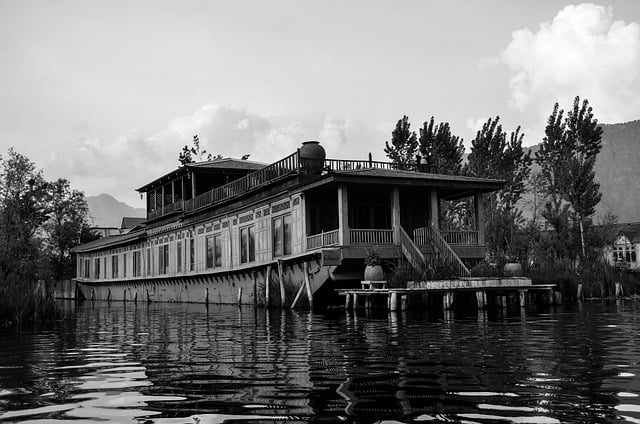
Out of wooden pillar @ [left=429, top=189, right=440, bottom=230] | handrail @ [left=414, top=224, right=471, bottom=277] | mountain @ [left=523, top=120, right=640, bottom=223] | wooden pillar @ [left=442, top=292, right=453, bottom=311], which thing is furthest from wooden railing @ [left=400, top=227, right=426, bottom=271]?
mountain @ [left=523, top=120, right=640, bottom=223]

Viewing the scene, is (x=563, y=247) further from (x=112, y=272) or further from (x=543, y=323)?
(x=112, y=272)

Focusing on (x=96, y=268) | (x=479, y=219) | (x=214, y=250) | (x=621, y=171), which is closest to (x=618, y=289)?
(x=479, y=219)

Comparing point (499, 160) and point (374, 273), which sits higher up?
point (499, 160)

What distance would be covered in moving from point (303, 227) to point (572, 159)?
26.5 metres

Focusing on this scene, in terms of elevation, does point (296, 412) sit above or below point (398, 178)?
below

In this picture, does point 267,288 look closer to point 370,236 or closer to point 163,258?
point 370,236

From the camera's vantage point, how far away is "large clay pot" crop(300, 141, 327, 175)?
28.1 meters

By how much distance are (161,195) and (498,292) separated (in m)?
30.9

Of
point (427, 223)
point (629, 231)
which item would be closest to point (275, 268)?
point (427, 223)

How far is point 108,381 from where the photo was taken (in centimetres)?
771

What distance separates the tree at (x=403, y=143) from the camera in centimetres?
5441

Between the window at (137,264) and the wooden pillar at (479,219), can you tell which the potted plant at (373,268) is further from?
the window at (137,264)

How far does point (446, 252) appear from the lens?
2517cm

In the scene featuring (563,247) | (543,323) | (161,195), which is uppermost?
(161,195)
